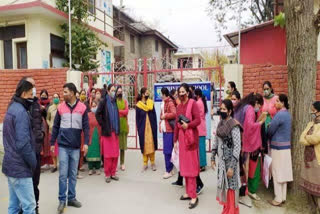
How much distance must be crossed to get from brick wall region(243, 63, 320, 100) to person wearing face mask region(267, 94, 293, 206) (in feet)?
6.50

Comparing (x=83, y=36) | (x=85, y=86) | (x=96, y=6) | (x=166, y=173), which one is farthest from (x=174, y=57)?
(x=166, y=173)

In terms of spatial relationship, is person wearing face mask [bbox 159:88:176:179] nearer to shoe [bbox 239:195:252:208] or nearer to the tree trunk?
shoe [bbox 239:195:252:208]

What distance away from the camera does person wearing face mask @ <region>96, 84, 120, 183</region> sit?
4.88m

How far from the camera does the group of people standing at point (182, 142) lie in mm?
2863

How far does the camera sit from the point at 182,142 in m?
3.90

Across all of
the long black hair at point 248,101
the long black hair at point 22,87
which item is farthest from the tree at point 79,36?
the long black hair at point 248,101

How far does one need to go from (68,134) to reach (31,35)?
8.20m

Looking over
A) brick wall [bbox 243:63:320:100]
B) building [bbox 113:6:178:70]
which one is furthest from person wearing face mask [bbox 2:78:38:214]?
building [bbox 113:6:178:70]

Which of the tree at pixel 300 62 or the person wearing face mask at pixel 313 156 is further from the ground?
the tree at pixel 300 62

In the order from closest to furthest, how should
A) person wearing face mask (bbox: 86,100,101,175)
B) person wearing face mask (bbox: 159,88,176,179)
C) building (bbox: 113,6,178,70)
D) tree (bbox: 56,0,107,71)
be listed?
1. person wearing face mask (bbox: 159,88,176,179)
2. person wearing face mask (bbox: 86,100,101,175)
3. tree (bbox: 56,0,107,71)
4. building (bbox: 113,6,178,70)

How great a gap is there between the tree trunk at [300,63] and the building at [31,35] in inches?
332

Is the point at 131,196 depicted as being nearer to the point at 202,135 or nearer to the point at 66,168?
the point at 66,168

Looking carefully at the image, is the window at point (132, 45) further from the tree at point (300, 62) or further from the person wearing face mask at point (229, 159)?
the person wearing face mask at point (229, 159)

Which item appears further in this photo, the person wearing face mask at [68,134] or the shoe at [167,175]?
the shoe at [167,175]
